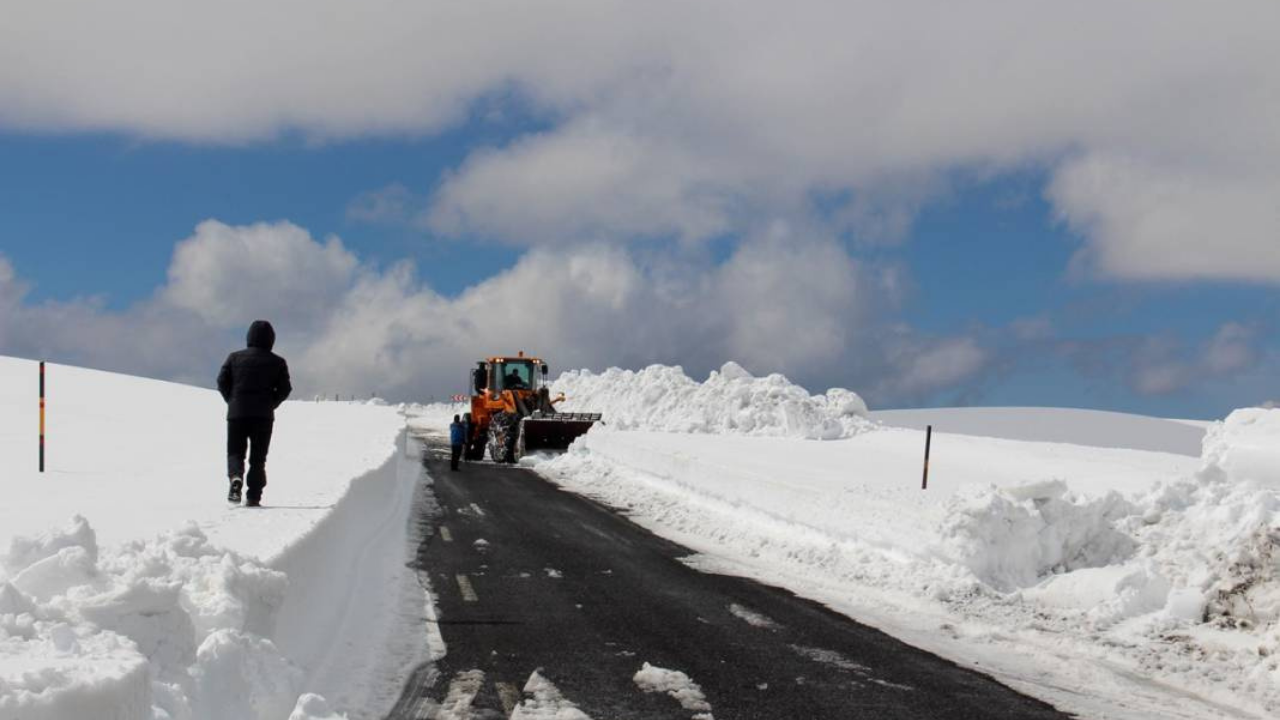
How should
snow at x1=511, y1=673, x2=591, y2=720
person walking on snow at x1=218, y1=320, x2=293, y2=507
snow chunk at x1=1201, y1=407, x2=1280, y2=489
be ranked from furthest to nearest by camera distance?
person walking on snow at x1=218, y1=320, x2=293, y2=507
snow chunk at x1=1201, y1=407, x2=1280, y2=489
snow at x1=511, y1=673, x2=591, y2=720

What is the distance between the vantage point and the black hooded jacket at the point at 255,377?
1070 centimetres

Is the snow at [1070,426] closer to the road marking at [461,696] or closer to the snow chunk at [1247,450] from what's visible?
the snow chunk at [1247,450]

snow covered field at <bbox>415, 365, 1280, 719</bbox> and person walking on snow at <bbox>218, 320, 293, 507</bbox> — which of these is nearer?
snow covered field at <bbox>415, 365, 1280, 719</bbox>

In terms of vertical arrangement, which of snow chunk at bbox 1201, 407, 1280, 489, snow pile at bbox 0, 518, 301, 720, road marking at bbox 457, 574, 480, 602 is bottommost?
road marking at bbox 457, 574, 480, 602

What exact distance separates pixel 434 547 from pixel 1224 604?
27.1ft

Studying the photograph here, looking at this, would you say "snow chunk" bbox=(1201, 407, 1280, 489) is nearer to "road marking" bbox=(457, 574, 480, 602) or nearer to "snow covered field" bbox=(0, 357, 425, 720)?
"road marking" bbox=(457, 574, 480, 602)

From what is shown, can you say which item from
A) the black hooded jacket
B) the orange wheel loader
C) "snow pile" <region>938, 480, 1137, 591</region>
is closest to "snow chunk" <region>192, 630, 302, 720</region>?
the black hooded jacket

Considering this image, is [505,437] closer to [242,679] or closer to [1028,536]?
[1028,536]

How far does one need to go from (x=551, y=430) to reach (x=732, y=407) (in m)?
13.8

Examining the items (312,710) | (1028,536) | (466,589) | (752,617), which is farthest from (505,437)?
(312,710)

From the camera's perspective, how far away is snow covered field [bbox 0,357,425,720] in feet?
11.9

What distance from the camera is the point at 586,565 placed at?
10.9 metres

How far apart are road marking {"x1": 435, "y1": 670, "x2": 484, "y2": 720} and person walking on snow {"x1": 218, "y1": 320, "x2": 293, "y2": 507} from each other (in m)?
5.17

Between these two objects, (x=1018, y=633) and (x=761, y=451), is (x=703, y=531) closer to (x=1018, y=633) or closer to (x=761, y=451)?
(x=1018, y=633)
